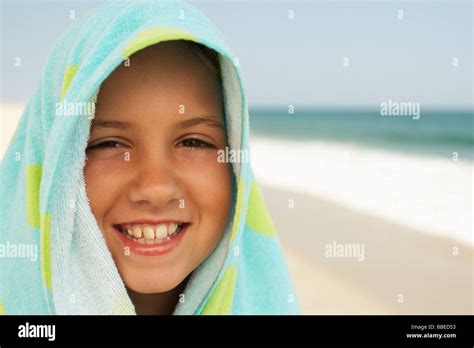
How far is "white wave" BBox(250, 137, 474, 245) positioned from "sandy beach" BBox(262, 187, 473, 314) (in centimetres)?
21

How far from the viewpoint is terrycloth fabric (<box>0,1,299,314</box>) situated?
0.80m

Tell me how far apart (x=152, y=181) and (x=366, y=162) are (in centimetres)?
583

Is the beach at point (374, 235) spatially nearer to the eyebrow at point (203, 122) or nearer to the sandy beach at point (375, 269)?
the sandy beach at point (375, 269)

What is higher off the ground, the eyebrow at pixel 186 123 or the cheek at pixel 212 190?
the eyebrow at pixel 186 123

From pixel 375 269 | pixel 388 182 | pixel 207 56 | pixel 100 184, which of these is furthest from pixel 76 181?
pixel 388 182

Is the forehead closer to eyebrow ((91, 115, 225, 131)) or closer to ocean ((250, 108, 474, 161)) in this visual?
eyebrow ((91, 115, 225, 131))

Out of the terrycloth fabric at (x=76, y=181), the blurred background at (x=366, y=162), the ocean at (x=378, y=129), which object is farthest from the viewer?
the ocean at (x=378, y=129)

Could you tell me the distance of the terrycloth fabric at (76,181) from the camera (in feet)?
2.63

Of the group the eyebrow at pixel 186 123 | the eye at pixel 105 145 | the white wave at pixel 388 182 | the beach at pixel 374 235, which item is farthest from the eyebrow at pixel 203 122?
the white wave at pixel 388 182

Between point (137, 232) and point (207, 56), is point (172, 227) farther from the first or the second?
point (207, 56)

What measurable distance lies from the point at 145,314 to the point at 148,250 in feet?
0.61

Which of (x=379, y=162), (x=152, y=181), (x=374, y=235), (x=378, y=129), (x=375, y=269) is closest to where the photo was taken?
(x=152, y=181)

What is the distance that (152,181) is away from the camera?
83 cm

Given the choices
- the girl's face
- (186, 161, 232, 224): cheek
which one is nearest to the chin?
the girl's face
